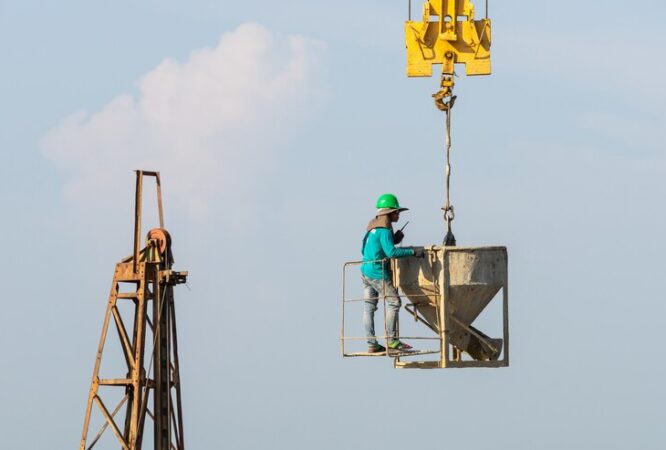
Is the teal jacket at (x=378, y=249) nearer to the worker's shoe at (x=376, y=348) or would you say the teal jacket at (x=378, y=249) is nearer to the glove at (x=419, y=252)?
the glove at (x=419, y=252)

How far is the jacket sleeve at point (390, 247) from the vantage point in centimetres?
2805

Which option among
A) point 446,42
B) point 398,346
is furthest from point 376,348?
point 446,42

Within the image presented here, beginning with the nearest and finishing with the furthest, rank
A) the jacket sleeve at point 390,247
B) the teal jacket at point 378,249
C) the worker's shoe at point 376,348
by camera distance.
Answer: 1. the jacket sleeve at point 390,247
2. the teal jacket at point 378,249
3. the worker's shoe at point 376,348

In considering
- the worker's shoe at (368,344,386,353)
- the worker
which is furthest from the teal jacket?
the worker's shoe at (368,344,386,353)

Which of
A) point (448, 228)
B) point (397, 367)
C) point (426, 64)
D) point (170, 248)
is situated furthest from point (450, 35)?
point (170, 248)

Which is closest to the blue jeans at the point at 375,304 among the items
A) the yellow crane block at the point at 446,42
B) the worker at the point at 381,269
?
the worker at the point at 381,269

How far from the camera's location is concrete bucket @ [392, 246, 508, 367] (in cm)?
2814

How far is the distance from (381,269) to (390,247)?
1.64ft

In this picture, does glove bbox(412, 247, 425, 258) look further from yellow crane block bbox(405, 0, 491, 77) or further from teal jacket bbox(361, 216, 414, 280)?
yellow crane block bbox(405, 0, 491, 77)

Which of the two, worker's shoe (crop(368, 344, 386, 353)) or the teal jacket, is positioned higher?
the teal jacket

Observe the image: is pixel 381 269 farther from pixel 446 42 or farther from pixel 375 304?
pixel 446 42

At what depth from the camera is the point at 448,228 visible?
1134 inches

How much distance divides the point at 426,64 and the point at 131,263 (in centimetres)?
1557

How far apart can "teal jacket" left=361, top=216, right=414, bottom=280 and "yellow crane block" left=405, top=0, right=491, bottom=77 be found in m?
2.40
